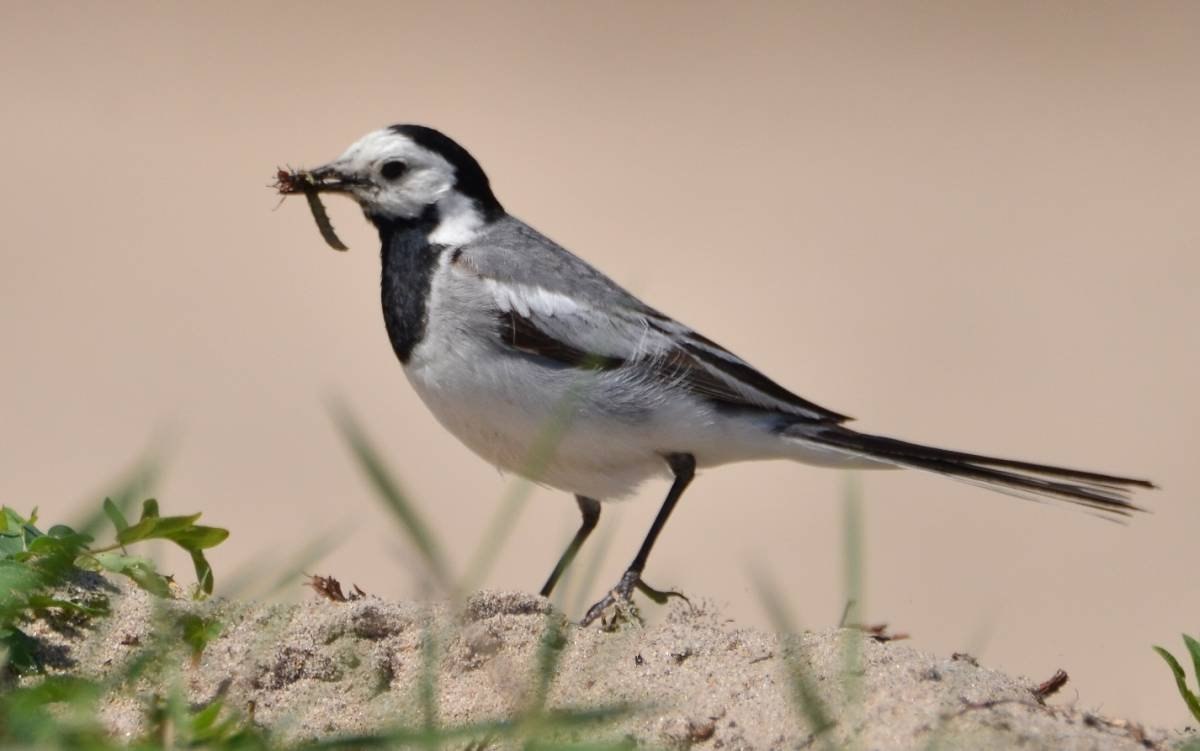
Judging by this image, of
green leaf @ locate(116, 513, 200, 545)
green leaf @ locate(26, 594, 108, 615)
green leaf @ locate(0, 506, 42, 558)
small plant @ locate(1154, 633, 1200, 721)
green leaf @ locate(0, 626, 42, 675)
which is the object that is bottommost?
green leaf @ locate(0, 626, 42, 675)

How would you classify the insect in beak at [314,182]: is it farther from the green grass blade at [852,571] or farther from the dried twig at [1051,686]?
the green grass blade at [852,571]

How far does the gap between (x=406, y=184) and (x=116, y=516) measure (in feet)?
9.82

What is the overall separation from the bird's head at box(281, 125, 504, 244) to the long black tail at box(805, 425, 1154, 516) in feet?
5.36

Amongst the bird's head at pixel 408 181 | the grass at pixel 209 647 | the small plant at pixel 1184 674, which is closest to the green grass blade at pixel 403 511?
the grass at pixel 209 647

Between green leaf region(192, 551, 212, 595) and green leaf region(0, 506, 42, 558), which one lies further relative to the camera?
green leaf region(192, 551, 212, 595)

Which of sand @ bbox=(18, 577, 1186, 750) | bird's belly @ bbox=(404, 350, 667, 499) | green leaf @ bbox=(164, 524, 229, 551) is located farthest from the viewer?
bird's belly @ bbox=(404, 350, 667, 499)

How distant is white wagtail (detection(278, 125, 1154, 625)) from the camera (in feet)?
17.9

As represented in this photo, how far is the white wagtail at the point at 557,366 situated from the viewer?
17.9ft

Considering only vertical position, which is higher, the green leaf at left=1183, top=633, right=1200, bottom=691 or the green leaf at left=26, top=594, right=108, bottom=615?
the green leaf at left=1183, top=633, right=1200, bottom=691

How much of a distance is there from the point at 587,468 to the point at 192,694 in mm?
2584

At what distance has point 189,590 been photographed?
13.0 feet

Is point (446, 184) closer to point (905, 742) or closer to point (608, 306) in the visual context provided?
point (608, 306)

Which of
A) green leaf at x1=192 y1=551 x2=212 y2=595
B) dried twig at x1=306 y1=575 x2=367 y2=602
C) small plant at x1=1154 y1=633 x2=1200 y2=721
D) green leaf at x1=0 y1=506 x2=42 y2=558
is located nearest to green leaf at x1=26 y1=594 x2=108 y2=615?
green leaf at x1=0 y1=506 x2=42 y2=558

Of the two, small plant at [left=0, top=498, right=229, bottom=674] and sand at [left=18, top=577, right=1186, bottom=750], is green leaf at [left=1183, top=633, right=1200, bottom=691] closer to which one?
sand at [left=18, top=577, right=1186, bottom=750]
